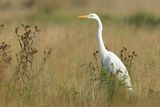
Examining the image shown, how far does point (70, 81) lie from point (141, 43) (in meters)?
4.07

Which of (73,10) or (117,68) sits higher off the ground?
(117,68)

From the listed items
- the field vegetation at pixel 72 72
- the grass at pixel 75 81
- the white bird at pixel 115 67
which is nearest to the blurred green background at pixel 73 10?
the field vegetation at pixel 72 72

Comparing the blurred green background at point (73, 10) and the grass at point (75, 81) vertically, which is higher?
the grass at point (75, 81)

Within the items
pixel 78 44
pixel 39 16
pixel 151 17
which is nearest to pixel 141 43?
pixel 78 44

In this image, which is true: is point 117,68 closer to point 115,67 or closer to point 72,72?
point 115,67

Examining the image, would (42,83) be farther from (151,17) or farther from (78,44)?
(151,17)

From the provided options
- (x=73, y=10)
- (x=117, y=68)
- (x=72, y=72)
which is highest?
(x=117, y=68)

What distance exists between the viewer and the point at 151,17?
2080cm

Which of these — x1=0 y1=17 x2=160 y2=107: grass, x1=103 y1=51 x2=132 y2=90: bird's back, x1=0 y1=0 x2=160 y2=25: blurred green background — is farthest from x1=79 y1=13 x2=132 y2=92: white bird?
x1=0 y1=0 x2=160 y2=25: blurred green background

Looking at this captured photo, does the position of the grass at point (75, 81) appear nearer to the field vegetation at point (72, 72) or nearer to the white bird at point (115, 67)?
the field vegetation at point (72, 72)

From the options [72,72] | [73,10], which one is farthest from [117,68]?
[73,10]

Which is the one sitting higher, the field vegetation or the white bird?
the white bird

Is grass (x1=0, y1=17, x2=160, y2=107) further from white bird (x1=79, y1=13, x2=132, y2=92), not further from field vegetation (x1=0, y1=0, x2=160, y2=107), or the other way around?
white bird (x1=79, y1=13, x2=132, y2=92)

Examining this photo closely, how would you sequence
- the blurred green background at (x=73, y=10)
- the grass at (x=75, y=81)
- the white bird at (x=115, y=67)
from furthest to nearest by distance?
the blurred green background at (x=73, y=10) → the white bird at (x=115, y=67) → the grass at (x=75, y=81)
